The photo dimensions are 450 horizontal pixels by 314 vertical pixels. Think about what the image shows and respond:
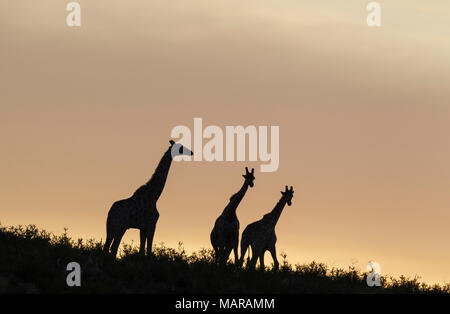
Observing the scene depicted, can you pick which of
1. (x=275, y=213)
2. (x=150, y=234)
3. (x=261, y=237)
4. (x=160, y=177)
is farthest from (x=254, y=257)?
(x=160, y=177)

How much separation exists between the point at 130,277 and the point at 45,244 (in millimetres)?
4091

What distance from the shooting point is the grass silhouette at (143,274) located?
2411 cm

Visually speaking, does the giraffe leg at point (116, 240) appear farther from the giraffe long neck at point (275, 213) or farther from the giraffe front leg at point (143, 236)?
the giraffe long neck at point (275, 213)

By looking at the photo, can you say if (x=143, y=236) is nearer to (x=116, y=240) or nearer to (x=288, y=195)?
(x=116, y=240)

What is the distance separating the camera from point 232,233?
29609 millimetres

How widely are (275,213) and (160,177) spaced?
14.5ft

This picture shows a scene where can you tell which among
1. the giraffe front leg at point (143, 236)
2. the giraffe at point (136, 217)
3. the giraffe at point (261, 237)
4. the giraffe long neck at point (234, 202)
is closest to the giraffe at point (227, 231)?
the giraffe long neck at point (234, 202)

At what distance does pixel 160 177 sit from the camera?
97.9 feet

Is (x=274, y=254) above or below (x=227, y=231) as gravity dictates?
below

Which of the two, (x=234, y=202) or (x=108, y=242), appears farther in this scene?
(x=234, y=202)

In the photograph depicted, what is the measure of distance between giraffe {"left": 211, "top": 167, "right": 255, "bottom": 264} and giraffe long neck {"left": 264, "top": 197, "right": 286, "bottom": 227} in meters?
1.93

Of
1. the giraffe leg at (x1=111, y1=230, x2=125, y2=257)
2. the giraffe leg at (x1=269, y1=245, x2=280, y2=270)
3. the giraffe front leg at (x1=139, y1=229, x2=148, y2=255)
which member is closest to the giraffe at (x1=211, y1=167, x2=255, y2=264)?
the giraffe leg at (x1=269, y1=245, x2=280, y2=270)

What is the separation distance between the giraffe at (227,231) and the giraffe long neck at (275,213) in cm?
193
